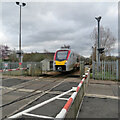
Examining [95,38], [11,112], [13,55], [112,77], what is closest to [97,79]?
[112,77]

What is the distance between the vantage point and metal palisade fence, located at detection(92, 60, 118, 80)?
9484mm

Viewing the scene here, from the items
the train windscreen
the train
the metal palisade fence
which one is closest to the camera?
the metal palisade fence

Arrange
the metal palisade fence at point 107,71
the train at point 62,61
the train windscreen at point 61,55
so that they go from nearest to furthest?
the metal palisade fence at point 107,71 < the train at point 62,61 < the train windscreen at point 61,55

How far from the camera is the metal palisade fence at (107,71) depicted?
948cm

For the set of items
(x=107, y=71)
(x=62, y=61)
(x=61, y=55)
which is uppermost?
(x=61, y=55)

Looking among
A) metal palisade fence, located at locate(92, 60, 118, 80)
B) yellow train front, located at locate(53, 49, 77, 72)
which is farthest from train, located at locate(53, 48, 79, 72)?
metal palisade fence, located at locate(92, 60, 118, 80)

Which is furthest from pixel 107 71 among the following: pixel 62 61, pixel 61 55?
pixel 61 55

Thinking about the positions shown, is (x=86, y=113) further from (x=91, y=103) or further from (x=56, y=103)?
(x=56, y=103)

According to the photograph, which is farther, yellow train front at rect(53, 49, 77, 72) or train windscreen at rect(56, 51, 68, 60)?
train windscreen at rect(56, 51, 68, 60)

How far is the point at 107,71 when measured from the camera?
9.87 meters

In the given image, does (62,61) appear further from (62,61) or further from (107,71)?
(107,71)

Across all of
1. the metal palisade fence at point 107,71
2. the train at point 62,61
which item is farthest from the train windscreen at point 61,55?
the metal palisade fence at point 107,71

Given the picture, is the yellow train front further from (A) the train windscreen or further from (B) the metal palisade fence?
(B) the metal palisade fence

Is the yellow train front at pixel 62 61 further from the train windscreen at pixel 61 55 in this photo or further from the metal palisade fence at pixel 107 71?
the metal palisade fence at pixel 107 71
